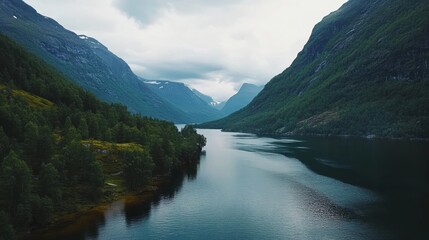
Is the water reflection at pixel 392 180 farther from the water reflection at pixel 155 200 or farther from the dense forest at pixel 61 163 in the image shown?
the dense forest at pixel 61 163

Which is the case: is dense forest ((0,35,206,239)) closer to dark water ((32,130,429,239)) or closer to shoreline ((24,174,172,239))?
shoreline ((24,174,172,239))

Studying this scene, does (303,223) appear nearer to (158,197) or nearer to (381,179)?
(158,197)

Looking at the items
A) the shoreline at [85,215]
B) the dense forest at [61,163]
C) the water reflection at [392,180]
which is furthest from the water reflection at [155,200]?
the water reflection at [392,180]

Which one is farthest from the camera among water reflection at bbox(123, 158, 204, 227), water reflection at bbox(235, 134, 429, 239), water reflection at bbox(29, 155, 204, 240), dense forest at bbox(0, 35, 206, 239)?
water reflection at bbox(123, 158, 204, 227)

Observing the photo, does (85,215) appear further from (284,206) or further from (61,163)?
(284,206)

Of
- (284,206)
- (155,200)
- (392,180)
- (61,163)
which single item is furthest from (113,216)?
(392,180)

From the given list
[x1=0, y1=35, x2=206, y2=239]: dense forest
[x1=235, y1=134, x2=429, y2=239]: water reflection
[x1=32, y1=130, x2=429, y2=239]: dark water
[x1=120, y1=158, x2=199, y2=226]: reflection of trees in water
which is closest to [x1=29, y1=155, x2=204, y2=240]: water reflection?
[x1=120, y1=158, x2=199, y2=226]: reflection of trees in water

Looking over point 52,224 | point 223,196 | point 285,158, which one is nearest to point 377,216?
point 223,196
